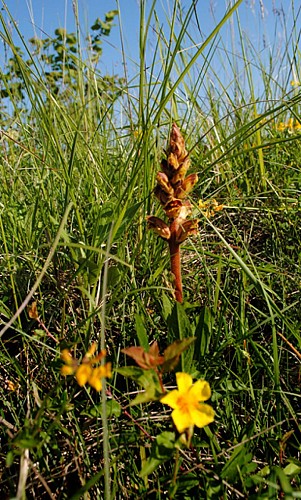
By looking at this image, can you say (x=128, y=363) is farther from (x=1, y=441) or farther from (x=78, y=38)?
(x=78, y=38)

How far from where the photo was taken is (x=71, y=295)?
127cm

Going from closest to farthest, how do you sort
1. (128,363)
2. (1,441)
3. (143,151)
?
1. (1,441)
2. (128,363)
3. (143,151)

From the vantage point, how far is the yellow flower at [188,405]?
2.33 ft

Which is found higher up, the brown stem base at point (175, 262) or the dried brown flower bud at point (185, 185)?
the dried brown flower bud at point (185, 185)

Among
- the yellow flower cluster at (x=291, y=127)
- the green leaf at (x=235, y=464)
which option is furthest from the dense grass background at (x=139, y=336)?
the yellow flower cluster at (x=291, y=127)

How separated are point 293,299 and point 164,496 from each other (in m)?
0.63

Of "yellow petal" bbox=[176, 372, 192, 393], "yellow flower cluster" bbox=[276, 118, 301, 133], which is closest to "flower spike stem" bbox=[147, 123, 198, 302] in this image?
"yellow petal" bbox=[176, 372, 192, 393]

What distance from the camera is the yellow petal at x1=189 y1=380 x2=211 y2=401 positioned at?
743mm

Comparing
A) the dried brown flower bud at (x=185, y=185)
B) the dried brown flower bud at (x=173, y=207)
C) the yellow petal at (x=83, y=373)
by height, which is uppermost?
the dried brown flower bud at (x=185, y=185)

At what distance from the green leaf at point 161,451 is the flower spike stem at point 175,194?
1.15ft

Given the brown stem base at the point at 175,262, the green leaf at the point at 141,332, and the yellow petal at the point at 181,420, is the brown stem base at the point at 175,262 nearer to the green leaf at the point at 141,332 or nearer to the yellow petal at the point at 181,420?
the green leaf at the point at 141,332

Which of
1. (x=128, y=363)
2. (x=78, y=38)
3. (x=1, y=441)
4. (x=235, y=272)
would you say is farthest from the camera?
(x=78, y=38)

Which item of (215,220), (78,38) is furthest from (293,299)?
(78,38)

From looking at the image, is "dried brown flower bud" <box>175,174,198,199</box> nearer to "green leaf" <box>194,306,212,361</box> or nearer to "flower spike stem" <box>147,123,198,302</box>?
"flower spike stem" <box>147,123,198,302</box>
